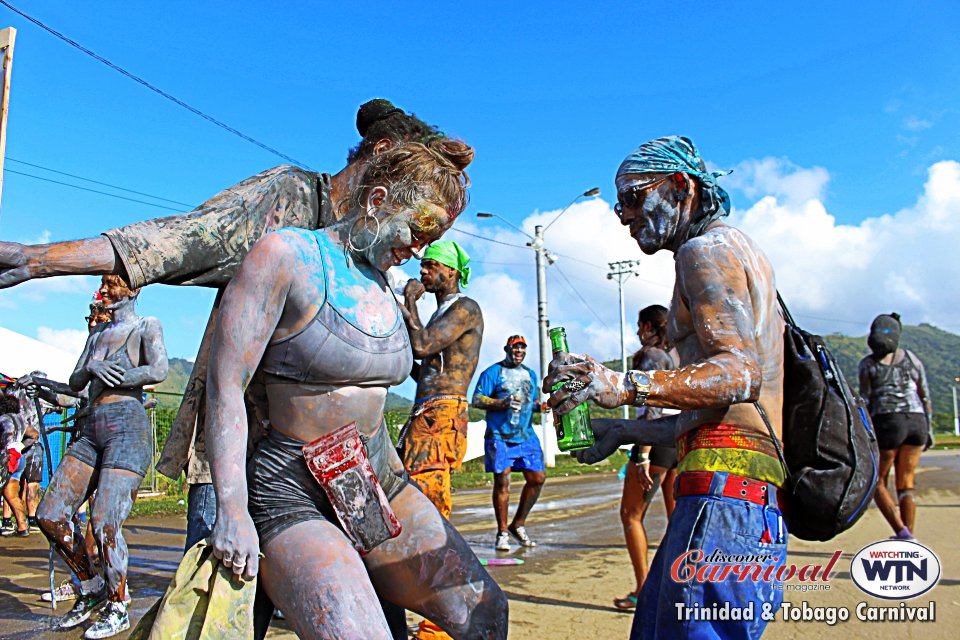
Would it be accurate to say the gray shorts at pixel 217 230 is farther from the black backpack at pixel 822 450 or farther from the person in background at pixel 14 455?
the person in background at pixel 14 455

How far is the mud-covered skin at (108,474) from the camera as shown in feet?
15.1

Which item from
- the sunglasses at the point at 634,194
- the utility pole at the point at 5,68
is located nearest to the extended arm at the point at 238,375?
the sunglasses at the point at 634,194

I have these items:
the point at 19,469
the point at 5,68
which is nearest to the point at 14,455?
the point at 19,469

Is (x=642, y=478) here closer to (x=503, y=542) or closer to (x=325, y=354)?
(x=503, y=542)

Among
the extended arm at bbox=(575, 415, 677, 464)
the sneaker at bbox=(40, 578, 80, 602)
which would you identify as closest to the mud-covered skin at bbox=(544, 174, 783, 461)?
the extended arm at bbox=(575, 415, 677, 464)

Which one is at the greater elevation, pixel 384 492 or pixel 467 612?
pixel 384 492

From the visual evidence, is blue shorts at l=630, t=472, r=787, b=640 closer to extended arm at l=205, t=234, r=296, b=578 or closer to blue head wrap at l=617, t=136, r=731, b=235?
blue head wrap at l=617, t=136, r=731, b=235

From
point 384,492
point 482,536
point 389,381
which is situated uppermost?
point 389,381

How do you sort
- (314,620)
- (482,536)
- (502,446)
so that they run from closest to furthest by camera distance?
1. (314,620)
2. (502,446)
3. (482,536)

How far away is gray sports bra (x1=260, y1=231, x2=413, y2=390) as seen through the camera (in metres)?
2.22

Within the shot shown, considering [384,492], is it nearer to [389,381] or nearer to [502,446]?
[389,381]

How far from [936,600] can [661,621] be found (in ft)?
12.7

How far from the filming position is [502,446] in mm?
7695

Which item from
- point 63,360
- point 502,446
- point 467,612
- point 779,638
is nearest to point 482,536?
point 502,446
